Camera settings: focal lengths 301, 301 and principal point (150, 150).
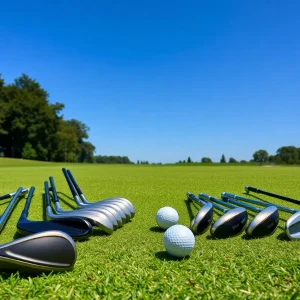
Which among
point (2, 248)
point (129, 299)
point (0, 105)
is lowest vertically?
point (129, 299)

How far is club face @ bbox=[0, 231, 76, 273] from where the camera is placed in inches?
83.9

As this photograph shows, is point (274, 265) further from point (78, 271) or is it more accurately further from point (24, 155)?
point (24, 155)

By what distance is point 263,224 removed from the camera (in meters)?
3.38

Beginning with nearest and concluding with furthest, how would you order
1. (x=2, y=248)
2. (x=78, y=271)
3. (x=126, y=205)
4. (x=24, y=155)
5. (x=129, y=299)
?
(x=129, y=299) → (x=2, y=248) → (x=78, y=271) → (x=126, y=205) → (x=24, y=155)

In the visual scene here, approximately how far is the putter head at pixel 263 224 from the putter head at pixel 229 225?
135mm

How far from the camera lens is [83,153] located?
101125 millimetres

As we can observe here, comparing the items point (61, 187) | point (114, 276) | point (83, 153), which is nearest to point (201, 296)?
point (114, 276)

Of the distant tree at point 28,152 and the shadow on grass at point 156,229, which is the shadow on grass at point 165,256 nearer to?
the shadow on grass at point 156,229

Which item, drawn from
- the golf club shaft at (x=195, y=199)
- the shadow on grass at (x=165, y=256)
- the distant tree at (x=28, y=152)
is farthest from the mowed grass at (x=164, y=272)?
the distant tree at (x=28, y=152)

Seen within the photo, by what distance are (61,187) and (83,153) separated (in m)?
95.9

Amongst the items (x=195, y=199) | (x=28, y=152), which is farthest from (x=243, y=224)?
(x=28, y=152)

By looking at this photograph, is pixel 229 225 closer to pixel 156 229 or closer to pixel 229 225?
pixel 229 225

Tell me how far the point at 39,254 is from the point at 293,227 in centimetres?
263

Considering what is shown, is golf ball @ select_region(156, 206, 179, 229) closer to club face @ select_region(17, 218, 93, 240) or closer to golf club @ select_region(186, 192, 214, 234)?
golf club @ select_region(186, 192, 214, 234)
